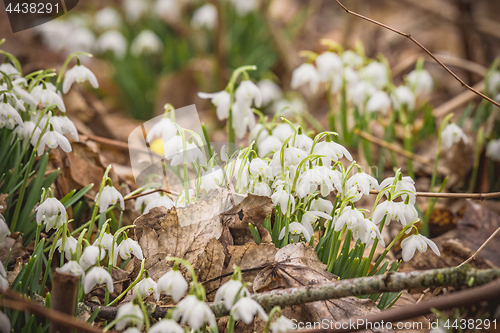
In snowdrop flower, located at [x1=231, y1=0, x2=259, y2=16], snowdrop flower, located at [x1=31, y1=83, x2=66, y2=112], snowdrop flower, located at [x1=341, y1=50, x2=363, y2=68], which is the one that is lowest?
snowdrop flower, located at [x1=31, y1=83, x2=66, y2=112]

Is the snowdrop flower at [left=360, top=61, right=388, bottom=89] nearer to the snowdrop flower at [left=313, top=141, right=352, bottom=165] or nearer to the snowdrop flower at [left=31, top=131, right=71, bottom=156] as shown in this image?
the snowdrop flower at [left=313, top=141, right=352, bottom=165]

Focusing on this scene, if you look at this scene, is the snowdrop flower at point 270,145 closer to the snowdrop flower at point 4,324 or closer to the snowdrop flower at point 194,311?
the snowdrop flower at point 194,311

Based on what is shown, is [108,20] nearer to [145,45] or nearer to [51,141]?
[145,45]

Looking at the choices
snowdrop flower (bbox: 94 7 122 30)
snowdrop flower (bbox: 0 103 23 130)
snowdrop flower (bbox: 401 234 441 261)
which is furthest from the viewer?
snowdrop flower (bbox: 94 7 122 30)

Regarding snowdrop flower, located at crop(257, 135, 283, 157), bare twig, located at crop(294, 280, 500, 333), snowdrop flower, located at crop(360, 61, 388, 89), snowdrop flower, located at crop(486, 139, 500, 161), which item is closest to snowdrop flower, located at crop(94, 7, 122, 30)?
snowdrop flower, located at crop(360, 61, 388, 89)

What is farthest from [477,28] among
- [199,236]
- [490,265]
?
[199,236]

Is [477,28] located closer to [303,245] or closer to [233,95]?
[233,95]
